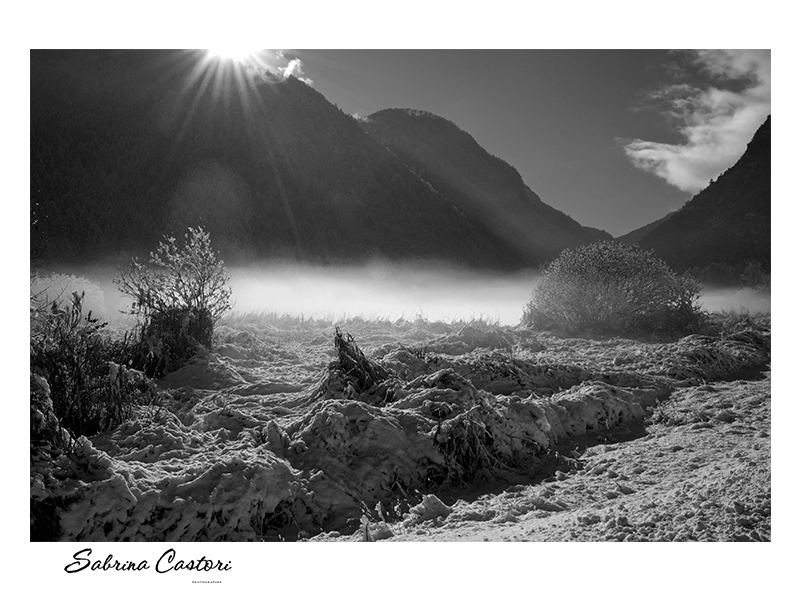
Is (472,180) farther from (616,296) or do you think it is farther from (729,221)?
(616,296)

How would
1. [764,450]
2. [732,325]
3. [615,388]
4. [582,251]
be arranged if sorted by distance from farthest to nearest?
[582,251]
[732,325]
[615,388]
[764,450]

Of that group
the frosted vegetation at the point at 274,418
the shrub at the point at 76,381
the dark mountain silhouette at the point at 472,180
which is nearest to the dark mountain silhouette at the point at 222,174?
the dark mountain silhouette at the point at 472,180

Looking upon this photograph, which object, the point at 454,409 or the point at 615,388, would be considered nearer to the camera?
the point at 454,409

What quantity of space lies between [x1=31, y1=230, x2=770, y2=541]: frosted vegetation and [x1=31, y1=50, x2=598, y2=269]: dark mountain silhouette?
471 inches

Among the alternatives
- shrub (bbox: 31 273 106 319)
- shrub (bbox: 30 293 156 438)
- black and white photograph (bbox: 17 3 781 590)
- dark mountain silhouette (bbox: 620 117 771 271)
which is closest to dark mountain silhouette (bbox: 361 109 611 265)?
dark mountain silhouette (bbox: 620 117 771 271)

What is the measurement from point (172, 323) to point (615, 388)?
3.70 m

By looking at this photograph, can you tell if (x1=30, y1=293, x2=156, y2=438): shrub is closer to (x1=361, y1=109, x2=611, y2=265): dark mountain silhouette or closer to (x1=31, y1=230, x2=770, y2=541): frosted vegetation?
(x1=31, y1=230, x2=770, y2=541): frosted vegetation

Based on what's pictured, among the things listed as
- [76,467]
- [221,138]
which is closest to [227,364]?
[76,467]

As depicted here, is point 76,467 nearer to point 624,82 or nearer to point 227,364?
point 227,364

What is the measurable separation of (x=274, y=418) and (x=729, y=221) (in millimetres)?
8957

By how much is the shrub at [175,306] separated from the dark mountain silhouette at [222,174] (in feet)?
36.0

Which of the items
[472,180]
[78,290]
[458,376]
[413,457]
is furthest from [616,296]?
[472,180]

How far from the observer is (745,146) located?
4172 millimetres

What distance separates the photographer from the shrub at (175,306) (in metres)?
4.17
